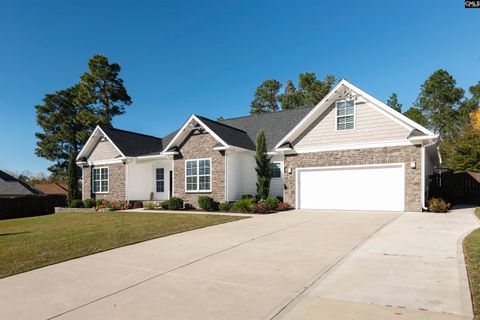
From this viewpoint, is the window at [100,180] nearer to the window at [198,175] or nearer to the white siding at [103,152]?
the white siding at [103,152]

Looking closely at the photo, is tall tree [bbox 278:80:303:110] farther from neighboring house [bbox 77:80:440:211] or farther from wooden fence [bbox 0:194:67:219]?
wooden fence [bbox 0:194:67:219]

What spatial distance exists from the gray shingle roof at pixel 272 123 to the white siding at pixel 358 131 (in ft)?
13.0

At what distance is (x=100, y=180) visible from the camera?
968 inches

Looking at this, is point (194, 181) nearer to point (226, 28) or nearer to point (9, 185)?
point (226, 28)

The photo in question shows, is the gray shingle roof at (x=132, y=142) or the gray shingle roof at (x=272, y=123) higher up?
the gray shingle roof at (x=272, y=123)

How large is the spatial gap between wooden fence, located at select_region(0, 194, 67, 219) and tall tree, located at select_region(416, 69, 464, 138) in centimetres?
→ 4454

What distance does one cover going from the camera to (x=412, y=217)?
12.5 m

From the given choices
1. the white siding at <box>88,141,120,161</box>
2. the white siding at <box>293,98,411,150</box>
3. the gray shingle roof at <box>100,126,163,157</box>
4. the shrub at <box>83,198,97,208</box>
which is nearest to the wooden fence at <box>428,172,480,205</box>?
the white siding at <box>293,98,411,150</box>

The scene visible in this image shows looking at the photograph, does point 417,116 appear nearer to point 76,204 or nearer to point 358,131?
point 358,131

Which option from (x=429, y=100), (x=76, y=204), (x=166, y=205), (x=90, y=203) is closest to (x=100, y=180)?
(x=90, y=203)

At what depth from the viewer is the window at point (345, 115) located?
16.2 meters

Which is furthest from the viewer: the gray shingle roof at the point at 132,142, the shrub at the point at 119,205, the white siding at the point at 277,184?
the gray shingle roof at the point at 132,142

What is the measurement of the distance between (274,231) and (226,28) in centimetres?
1614

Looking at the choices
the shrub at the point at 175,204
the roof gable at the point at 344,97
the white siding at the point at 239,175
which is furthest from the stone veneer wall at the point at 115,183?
the roof gable at the point at 344,97
